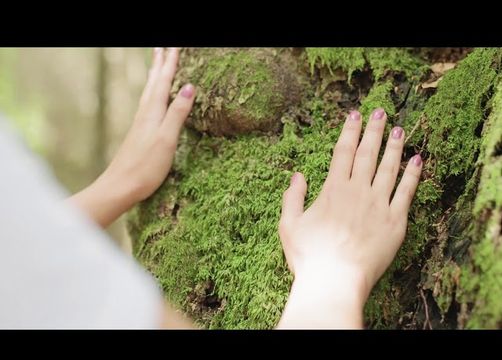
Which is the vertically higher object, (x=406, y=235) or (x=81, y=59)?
(x=81, y=59)

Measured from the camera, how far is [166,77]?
2734 millimetres

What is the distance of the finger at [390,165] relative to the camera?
194 cm

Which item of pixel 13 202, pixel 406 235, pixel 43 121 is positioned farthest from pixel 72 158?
pixel 13 202

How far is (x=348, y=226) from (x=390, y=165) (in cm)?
31

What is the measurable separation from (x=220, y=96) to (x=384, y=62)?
764 millimetres

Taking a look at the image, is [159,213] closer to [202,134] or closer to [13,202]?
[202,134]

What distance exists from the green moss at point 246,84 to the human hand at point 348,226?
1.36 feet

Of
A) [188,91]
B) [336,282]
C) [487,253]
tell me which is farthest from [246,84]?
[487,253]

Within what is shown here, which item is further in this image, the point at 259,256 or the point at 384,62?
the point at 384,62

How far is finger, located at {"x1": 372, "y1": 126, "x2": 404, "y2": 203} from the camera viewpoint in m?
1.94

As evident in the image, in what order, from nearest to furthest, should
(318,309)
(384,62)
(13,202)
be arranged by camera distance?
(13,202)
(318,309)
(384,62)

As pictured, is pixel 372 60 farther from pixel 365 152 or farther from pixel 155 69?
pixel 155 69

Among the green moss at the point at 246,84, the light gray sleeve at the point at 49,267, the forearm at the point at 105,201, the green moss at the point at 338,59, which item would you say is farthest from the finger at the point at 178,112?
the light gray sleeve at the point at 49,267

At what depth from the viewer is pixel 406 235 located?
189cm
